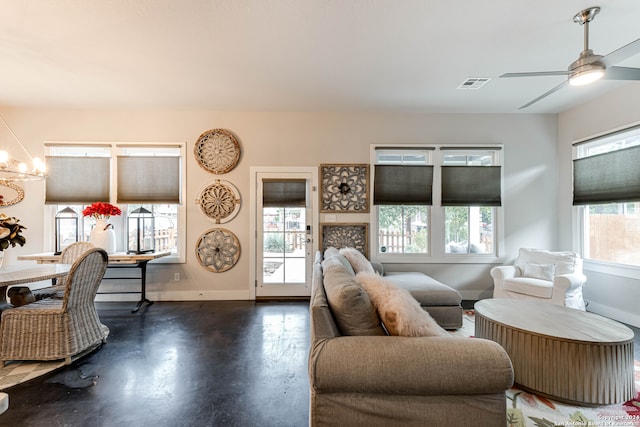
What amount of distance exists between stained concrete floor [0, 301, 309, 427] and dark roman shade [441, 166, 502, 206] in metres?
2.84

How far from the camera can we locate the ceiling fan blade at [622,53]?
1.89 m

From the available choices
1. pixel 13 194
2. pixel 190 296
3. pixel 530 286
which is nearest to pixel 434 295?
pixel 530 286

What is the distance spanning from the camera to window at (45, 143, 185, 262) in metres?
4.29

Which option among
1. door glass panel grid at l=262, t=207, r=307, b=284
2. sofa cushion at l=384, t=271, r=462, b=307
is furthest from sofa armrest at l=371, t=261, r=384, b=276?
door glass panel grid at l=262, t=207, r=307, b=284

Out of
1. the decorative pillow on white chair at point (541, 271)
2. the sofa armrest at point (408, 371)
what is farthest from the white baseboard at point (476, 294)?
the sofa armrest at point (408, 371)

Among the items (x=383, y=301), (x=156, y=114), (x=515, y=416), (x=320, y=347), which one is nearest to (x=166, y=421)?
(x=320, y=347)

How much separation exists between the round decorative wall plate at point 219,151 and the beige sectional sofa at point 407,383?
11.6ft

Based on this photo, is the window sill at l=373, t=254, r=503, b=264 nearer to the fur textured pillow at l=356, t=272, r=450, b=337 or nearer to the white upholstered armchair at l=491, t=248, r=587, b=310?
the white upholstered armchair at l=491, t=248, r=587, b=310

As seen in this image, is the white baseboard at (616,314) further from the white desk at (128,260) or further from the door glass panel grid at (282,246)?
the white desk at (128,260)

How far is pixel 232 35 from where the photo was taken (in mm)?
2551

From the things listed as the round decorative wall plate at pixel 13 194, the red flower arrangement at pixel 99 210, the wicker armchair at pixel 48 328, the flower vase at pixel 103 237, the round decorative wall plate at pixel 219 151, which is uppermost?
the round decorative wall plate at pixel 219 151

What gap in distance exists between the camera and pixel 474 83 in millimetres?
3471

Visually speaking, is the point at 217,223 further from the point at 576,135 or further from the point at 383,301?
the point at 576,135

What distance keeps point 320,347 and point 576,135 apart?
4919 mm
